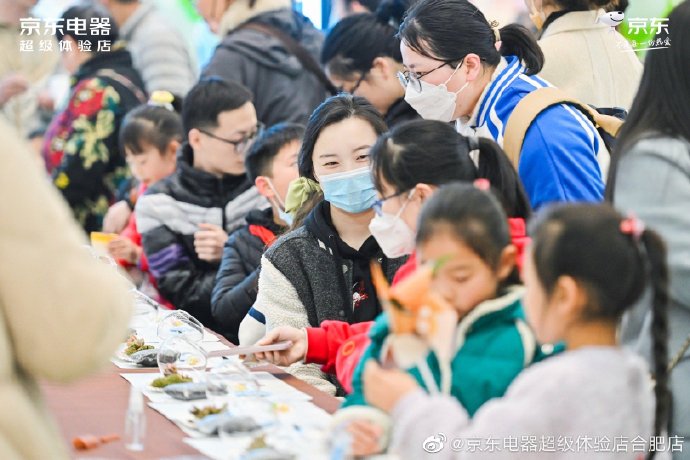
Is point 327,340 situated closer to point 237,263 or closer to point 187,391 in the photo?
point 187,391

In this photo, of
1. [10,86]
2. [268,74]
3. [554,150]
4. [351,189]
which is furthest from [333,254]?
[10,86]

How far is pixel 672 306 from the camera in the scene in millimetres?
2158

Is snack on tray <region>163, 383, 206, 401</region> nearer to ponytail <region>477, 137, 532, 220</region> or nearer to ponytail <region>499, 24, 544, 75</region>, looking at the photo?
ponytail <region>477, 137, 532, 220</region>

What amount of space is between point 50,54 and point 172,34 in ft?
1.97

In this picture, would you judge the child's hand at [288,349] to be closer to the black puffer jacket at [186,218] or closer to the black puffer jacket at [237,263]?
the black puffer jacket at [237,263]

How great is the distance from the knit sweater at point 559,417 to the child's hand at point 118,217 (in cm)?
339

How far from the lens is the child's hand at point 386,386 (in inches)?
68.8

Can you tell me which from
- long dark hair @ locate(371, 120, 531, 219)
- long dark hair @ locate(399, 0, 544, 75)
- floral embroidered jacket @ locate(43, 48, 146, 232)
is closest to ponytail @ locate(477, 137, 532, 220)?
long dark hair @ locate(371, 120, 531, 219)

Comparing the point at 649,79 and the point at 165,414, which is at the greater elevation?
the point at 649,79

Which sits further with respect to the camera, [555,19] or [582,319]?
[555,19]

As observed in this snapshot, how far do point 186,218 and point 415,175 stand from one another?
203 cm

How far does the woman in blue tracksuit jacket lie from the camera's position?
9.66 feet

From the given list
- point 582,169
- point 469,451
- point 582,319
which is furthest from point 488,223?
point 582,169

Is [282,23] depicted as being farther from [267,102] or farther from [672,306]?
[672,306]
